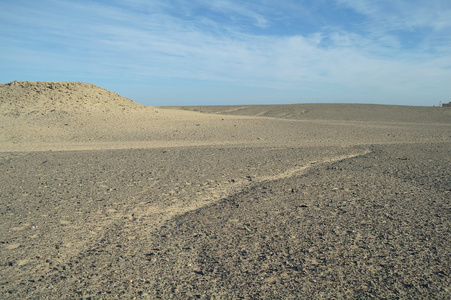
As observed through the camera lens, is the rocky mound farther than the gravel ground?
Yes

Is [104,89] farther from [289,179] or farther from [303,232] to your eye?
[303,232]

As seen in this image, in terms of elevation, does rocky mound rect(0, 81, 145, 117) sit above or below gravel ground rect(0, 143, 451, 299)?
above

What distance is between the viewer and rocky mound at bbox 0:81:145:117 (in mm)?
20672

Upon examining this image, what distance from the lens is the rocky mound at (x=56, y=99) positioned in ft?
67.8

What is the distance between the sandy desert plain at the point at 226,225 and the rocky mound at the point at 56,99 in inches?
442

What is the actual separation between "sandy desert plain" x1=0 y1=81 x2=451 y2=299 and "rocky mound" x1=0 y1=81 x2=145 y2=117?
36.8 feet

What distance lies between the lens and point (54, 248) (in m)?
3.89

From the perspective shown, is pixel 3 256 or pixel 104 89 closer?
pixel 3 256

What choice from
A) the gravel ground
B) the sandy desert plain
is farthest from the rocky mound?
the gravel ground

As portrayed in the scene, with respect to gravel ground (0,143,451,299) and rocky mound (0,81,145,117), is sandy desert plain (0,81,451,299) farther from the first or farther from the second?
rocky mound (0,81,145,117)

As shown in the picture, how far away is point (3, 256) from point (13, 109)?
65.3ft

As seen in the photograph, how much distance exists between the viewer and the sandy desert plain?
10.2 ft

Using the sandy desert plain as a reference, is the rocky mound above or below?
above

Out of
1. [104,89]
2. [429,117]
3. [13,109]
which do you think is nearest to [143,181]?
[13,109]
